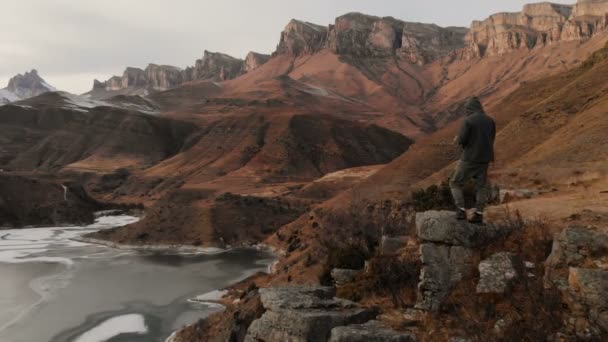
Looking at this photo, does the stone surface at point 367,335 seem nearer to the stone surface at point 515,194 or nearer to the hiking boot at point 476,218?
the hiking boot at point 476,218

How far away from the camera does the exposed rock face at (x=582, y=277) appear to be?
7.57 metres

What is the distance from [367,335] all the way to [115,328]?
32.2 m

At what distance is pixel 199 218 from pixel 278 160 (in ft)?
185

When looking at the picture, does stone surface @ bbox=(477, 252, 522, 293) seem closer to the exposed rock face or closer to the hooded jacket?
the exposed rock face

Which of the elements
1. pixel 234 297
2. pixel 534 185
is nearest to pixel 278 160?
pixel 234 297

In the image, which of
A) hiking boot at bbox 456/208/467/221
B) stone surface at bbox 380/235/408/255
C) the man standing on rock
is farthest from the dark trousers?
stone surface at bbox 380/235/408/255

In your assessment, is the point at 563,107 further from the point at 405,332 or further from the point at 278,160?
the point at 278,160

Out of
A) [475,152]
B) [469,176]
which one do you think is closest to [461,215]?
[469,176]

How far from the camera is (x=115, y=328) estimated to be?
37219mm

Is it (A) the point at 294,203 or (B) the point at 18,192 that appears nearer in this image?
(A) the point at 294,203

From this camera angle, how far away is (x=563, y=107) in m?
45.6

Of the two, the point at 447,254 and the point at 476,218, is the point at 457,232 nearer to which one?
the point at 447,254

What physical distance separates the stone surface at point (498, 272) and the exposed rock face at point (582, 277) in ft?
1.82

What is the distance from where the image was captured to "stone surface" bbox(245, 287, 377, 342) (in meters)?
9.81
